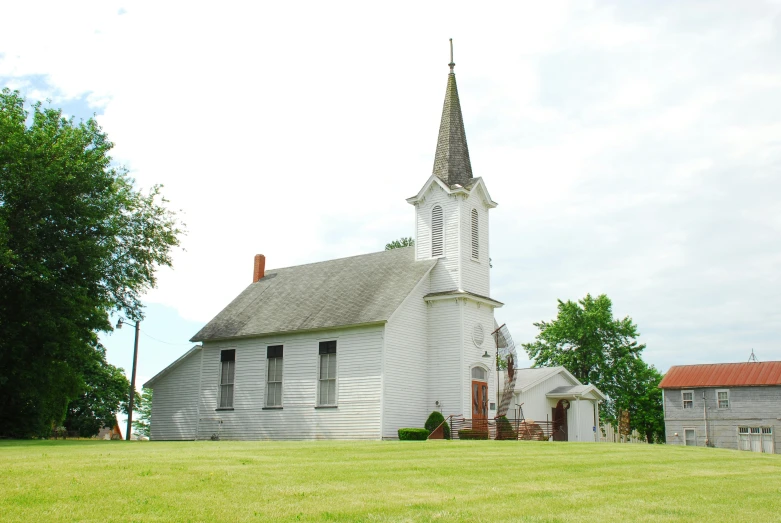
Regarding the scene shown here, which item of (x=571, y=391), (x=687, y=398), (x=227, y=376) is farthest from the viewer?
(x=687, y=398)

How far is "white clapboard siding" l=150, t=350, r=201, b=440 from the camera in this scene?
35906 mm

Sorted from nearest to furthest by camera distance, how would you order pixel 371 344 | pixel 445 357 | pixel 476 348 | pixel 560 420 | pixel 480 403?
1. pixel 371 344
2. pixel 445 357
3. pixel 480 403
4. pixel 476 348
5. pixel 560 420

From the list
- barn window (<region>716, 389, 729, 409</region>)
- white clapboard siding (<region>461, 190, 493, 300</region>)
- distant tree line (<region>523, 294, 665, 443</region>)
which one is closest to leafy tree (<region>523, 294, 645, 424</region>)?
distant tree line (<region>523, 294, 665, 443</region>)

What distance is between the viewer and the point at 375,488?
1169cm

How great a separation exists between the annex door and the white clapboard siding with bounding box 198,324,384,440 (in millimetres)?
14944

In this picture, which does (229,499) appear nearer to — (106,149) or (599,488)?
(599,488)

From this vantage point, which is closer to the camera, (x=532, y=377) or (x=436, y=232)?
(x=436, y=232)

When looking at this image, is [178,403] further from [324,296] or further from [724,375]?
[724,375]

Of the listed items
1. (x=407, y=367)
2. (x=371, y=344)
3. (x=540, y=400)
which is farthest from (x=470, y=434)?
(x=540, y=400)

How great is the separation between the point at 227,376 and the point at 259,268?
743cm

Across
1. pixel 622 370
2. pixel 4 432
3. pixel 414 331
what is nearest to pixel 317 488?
pixel 414 331

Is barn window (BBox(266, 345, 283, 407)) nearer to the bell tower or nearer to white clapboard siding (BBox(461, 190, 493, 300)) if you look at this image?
the bell tower

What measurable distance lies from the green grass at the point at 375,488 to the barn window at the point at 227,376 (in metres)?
17.6

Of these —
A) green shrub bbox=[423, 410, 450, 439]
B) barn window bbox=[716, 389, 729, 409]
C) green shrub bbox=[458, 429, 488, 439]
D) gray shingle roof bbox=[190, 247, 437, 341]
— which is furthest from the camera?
barn window bbox=[716, 389, 729, 409]
